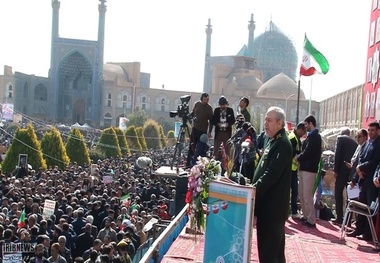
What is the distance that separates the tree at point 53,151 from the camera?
19.9 meters

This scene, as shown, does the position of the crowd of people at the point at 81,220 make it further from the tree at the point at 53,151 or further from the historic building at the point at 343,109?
the historic building at the point at 343,109

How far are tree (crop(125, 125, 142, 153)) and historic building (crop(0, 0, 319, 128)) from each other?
771 inches

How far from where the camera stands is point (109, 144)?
27.5 m

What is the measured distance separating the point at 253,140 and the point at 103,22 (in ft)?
153

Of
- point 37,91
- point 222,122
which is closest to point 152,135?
point 37,91

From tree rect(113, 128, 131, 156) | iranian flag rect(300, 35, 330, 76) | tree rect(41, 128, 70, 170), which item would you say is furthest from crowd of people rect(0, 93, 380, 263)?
tree rect(113, 128, 131, 156)

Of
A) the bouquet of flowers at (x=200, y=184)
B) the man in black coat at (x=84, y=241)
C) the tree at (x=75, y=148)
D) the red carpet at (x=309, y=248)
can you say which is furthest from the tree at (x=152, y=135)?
the bouquet of flowers at (x=200, y=184)

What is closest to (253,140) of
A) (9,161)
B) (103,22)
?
(9,161)

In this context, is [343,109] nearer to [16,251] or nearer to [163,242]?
[16,251]

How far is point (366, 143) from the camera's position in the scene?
673 cm

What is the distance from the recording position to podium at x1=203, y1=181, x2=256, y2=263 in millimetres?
3688

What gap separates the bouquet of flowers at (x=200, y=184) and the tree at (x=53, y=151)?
1634cm

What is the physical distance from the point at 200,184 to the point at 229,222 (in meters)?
0.39

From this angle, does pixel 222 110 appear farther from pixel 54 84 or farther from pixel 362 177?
pixel 54 84
